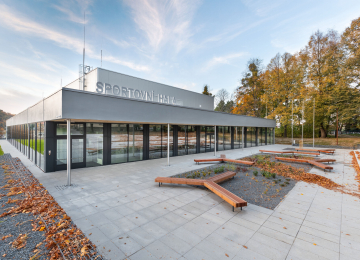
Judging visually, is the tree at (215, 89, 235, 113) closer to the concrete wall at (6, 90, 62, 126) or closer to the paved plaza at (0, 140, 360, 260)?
the paved plaza at (0, 140, 360, 260)

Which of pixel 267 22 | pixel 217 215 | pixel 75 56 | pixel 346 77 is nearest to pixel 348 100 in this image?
pixel 346 77

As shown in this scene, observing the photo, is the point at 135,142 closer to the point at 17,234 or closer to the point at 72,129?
the point at 72,129

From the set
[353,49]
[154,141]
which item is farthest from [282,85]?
[154,141]

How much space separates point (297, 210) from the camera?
469 centimetres

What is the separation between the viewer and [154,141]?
41.7 feet

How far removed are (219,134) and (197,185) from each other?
476 inches

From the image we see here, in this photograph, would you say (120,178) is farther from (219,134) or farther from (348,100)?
(348,100)

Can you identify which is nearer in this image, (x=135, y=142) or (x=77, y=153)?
(x=77, y=153)

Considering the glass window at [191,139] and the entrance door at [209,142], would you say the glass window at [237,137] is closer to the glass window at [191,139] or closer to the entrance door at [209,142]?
the entrance door at [209,142]

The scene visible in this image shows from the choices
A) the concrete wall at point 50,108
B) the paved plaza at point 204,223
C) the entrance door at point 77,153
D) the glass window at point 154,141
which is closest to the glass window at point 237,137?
the glass window at point 154,141

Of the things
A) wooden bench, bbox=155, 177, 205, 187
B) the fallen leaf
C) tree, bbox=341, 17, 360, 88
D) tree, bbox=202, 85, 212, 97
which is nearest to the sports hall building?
wooden bench, bbox=155, 177, 205, 187

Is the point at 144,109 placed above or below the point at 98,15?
below

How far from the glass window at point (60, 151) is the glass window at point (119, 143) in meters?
2.59

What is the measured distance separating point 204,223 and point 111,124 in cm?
872
